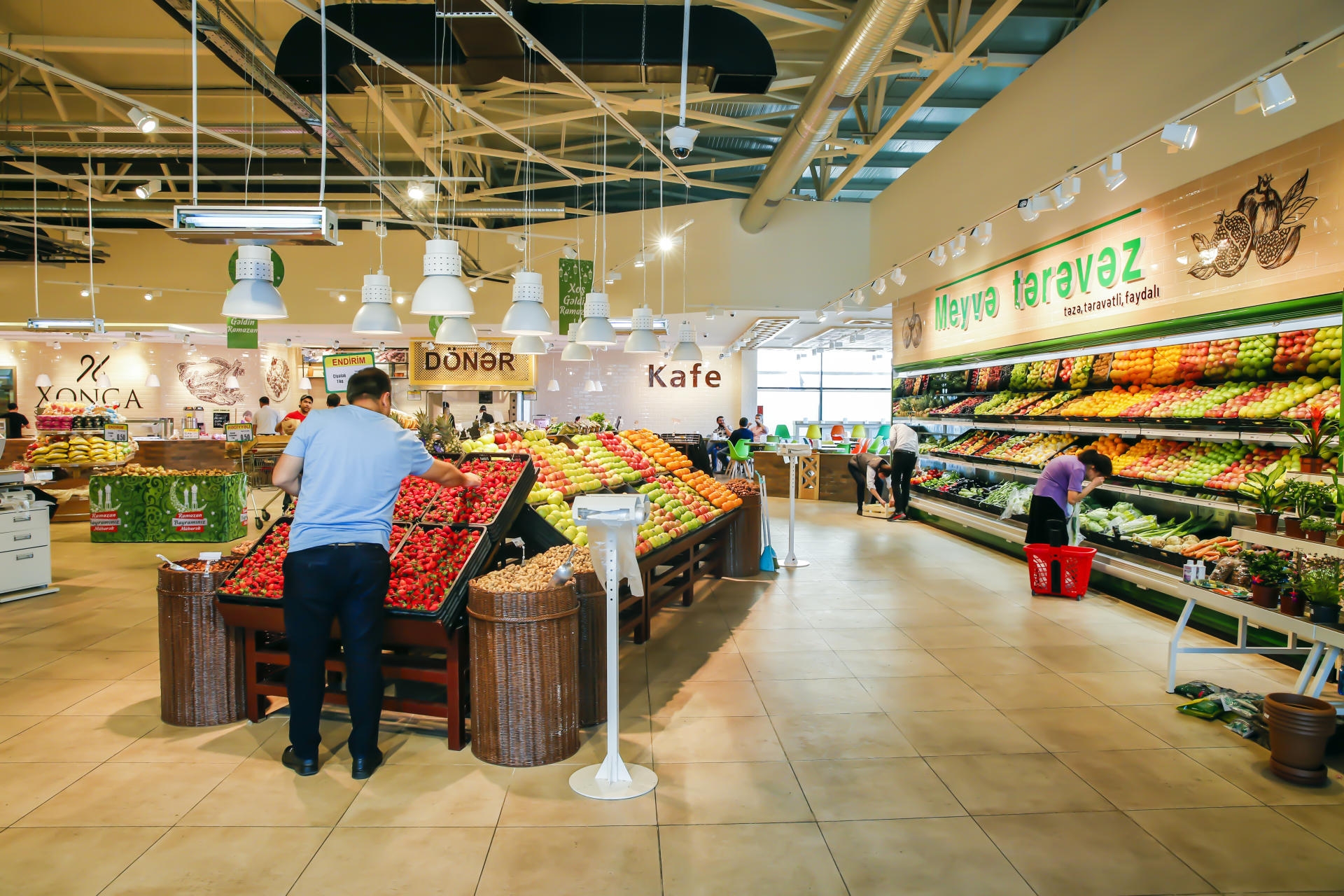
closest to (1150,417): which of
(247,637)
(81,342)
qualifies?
(247,637)

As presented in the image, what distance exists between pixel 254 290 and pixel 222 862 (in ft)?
9.61

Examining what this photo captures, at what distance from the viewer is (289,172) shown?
12.5 m

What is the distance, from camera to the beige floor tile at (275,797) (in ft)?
9.84

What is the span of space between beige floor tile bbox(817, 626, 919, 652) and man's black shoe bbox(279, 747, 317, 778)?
10.8ft

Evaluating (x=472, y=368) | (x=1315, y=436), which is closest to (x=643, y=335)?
(x=1315, y=436)

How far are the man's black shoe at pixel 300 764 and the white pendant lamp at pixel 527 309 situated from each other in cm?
296

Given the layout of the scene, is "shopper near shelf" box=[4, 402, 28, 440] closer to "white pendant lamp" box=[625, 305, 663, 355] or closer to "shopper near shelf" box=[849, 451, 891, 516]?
"white pendant lamp" box=[625, 305, 663, 355]

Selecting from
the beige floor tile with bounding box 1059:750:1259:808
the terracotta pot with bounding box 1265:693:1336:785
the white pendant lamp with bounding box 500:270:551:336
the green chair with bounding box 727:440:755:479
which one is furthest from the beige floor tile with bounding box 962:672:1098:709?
the green chair with bounding box 727:440:755:479

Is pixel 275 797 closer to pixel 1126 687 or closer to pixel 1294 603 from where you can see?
pixel 1126 687

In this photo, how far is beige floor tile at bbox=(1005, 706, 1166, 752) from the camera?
3.72m

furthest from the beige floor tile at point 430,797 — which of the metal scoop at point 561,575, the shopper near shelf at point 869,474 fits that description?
the shopper near shelf at point 869,474

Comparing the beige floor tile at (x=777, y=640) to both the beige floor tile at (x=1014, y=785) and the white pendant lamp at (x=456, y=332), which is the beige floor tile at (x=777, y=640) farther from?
the white pendant lamp at (x=456, y=332)

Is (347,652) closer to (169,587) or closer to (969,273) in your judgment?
(169,587)

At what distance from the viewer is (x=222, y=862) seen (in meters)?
2.70
